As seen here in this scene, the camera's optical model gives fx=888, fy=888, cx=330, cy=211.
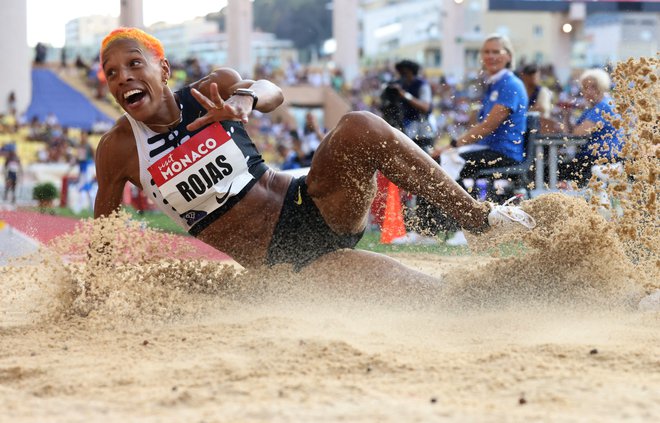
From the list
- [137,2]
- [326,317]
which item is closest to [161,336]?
[326,317]

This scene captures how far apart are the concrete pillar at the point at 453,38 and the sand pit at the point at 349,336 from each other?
98.6ft

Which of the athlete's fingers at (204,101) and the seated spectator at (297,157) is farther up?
the athlete's fingers at (204,101)

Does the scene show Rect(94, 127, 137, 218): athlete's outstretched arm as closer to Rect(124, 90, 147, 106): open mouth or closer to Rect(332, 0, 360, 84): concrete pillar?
Rect(124, 90, 147, 106): open mouth

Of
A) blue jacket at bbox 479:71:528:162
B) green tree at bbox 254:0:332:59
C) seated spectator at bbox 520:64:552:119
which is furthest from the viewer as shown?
green tree at bbox 254:0:332:59

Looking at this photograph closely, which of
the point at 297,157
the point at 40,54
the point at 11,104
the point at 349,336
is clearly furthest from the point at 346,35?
the point at 349,336

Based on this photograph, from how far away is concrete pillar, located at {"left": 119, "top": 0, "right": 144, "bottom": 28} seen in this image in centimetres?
2270

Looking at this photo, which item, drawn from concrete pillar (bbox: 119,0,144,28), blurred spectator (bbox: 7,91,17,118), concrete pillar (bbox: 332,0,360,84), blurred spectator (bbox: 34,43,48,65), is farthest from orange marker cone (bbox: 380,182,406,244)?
concrete pillar (bbox: 332,0,360,84)

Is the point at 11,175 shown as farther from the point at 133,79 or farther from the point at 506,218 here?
the point at 506,218

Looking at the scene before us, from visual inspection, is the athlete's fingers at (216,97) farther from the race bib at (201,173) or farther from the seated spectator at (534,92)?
the seated spectator at (534,92)

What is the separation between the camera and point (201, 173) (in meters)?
3.84

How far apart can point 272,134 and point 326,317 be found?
82.4 ft

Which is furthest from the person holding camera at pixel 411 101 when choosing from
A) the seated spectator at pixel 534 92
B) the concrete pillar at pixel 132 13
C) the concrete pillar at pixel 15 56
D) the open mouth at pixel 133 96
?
the concrete pillar at pixel 15 56

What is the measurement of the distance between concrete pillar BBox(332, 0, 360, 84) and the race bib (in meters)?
30.6

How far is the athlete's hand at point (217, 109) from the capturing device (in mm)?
3637
